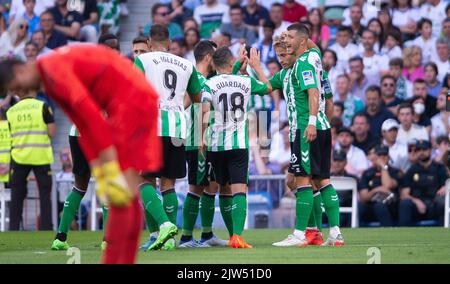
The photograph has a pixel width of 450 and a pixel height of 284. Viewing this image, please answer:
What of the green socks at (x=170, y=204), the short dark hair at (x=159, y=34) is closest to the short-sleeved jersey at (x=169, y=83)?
the short dark hair at (x=159, y=34)

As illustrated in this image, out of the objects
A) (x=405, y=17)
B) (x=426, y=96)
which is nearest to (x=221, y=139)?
(x=426, y=96)

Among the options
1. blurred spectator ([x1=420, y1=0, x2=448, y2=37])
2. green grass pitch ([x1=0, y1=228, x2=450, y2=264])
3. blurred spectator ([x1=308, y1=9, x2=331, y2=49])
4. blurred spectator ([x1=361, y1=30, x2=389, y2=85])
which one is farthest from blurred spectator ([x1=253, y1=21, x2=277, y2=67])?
green grass pitch ([x1=0, y1=228, x2=450, y2=264])

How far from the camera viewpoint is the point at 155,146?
7.92m

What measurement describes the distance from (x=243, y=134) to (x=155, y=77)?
158 cm

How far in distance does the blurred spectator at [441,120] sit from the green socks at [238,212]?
8188mm

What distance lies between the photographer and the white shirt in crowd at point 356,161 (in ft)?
65.5

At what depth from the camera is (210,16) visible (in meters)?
Answer: 23.1

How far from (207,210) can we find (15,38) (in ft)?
37.4

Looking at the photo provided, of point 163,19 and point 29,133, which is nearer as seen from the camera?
point 29,133

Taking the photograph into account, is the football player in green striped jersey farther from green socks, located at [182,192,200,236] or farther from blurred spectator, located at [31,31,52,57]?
blurred spectator, located at [31,31,52,57]

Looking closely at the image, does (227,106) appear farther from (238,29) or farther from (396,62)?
(238,29)

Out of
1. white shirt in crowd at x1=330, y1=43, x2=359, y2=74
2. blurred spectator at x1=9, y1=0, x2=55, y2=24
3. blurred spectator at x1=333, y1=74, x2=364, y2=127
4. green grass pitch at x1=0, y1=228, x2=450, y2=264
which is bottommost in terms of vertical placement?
green grass pitch at x1=0, y1=228, x2=450, y2=264

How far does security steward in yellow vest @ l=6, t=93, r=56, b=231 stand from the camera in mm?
18312

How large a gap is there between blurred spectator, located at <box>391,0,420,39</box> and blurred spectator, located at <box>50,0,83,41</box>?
6.74 meters
